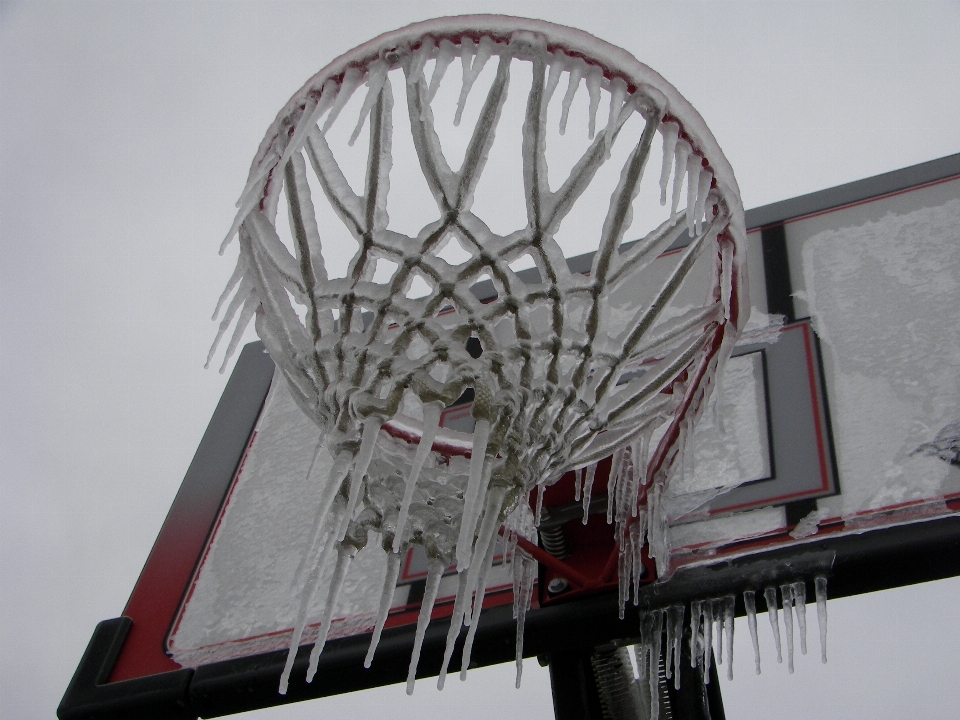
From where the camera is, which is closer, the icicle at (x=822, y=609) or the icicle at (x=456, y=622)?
the icicle at (x=456, y=622)

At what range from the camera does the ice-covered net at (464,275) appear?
183cm

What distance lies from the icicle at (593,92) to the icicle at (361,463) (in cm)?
71

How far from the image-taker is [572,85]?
1816mm

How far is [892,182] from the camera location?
314 centimetres

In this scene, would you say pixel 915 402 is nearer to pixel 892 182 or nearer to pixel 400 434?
pixel 892 182

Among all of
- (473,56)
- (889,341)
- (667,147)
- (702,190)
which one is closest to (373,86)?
(473,56)

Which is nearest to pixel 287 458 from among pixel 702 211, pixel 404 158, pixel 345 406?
pixel 345 406

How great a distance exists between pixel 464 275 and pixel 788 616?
1050 millimetres

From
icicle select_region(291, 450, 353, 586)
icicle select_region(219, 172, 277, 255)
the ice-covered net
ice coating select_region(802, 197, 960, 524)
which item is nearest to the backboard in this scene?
ice coating select_region(802, 197, 960, 524)

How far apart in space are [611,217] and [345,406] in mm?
654

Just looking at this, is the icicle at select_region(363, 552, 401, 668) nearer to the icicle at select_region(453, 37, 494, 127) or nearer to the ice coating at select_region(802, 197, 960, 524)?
the icicle at select_region(453, 37, 494, 127)

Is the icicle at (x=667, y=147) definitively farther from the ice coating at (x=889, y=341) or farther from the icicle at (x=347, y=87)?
the ice coating at (x=889, y=341)

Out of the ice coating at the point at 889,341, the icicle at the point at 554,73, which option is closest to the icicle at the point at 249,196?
the icicle at the point at 554,73

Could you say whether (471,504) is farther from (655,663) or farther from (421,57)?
(421,57)
